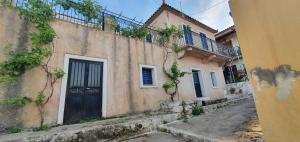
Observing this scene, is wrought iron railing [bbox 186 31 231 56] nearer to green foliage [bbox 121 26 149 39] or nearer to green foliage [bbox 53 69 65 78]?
green foliage [bbox 121 26 149 39]

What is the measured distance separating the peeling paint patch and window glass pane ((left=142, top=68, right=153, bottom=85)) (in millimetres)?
6528

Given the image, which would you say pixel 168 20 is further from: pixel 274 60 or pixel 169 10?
pixel 274 60

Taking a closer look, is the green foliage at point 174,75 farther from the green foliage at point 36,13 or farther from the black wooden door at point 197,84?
the green foliage at point 36,13

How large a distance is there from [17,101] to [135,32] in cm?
592

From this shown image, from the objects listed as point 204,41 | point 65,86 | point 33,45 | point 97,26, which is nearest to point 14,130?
point 65,86

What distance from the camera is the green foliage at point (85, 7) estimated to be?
669 cm

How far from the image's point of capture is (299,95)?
1.59 m

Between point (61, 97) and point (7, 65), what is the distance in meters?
1.80

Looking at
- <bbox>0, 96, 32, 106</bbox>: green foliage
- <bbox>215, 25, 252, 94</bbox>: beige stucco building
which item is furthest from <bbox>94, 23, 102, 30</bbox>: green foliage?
<bbox>215, 25, 252, 94</bbox>: beige stucco building

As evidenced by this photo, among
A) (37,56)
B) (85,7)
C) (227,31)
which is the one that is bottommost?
(37,56)

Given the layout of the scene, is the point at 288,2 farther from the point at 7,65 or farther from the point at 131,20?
the point at 131,20

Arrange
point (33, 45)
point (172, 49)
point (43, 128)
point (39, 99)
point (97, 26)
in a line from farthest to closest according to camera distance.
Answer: point (172, 49) → point (97, 26) → point (33, 45) → point (39, 99) → point (43, 128)

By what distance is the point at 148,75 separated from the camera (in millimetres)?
8562

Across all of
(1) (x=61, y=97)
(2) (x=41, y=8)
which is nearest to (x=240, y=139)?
(1) (x=61, y=97)
